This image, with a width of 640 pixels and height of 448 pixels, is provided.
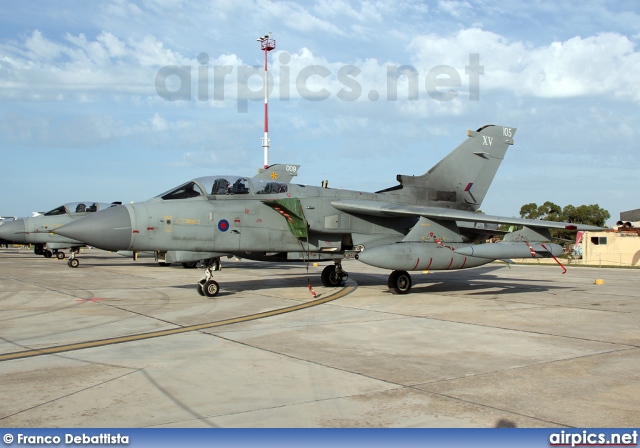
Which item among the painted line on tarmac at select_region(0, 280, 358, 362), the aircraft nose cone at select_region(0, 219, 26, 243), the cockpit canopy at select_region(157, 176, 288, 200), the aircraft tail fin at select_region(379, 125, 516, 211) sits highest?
the aircraft tail fin at select_region(379, 125, 516, 211)

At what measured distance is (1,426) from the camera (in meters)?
4.38

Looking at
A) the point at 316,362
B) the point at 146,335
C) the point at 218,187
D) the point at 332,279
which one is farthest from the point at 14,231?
the point at 316,362

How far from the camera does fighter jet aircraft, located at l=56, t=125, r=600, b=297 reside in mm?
12375

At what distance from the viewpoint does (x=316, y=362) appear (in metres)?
6.71

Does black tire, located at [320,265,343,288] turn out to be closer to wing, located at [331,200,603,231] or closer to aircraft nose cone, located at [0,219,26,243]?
wing, located at [331,200,603,231]

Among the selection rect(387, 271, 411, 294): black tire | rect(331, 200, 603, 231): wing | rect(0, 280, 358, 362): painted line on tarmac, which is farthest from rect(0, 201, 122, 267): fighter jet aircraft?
rect(0, 280, 358, 362): painted line on tarmac

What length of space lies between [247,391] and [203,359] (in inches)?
60.6

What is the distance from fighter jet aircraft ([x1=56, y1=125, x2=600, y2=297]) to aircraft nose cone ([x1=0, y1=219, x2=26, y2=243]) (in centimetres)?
1889

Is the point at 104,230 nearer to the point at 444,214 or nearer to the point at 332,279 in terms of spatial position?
the point at 332,279

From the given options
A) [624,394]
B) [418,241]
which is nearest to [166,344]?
[624,394]

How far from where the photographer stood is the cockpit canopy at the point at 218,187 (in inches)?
520

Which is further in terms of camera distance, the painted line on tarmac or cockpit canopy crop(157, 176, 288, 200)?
cockpit canopy crop(157, 176, 288, 200)

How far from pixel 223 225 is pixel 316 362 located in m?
6.99

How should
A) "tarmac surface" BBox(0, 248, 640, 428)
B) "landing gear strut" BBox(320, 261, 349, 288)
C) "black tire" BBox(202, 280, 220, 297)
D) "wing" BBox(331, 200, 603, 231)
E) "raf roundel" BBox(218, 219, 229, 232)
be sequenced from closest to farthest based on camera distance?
"tarmac surface" BBox(0, 248, 640, 428)
"raf roundel" BBox(218, 219, 229, 232)
"black tire" BBox(202, 280, 220, 297)
"wing" BBox(331, 200, 603, 231)
"landing gear strut" BBox(320, 261, 349, 288)
